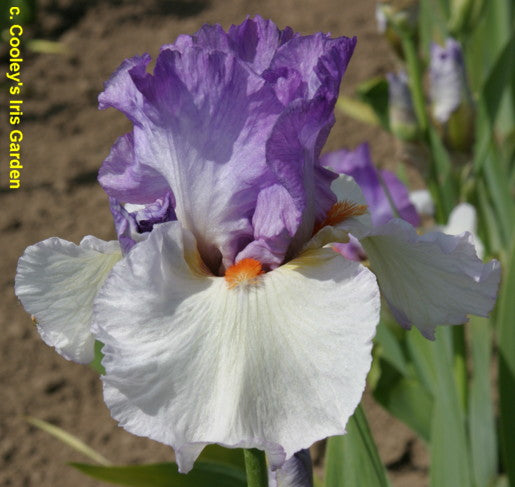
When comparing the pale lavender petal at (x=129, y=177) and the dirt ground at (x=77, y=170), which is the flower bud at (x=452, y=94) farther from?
the pale lavender petal at (x=129, y=177)

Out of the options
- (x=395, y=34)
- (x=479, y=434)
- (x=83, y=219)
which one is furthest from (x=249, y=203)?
(x=83, y=219)

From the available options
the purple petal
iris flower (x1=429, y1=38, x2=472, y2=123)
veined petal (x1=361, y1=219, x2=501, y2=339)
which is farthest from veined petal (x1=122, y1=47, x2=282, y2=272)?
iris flower (x1=429, y1=38, x2=472, y2=123)

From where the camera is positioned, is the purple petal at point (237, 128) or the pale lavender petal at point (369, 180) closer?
the purple petal at point (237, 128)

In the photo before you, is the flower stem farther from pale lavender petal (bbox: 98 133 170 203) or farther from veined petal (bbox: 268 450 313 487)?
pale lavender petal (bbox: 98 133 170 203)

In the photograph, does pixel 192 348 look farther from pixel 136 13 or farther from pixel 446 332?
pixel 136 13

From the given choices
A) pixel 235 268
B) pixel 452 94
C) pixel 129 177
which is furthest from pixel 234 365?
pixel 452 94

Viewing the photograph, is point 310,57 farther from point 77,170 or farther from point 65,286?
point 77,170

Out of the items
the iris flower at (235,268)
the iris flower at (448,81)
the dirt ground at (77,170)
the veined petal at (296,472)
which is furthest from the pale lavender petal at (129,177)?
the dirt ground at (77,170)
